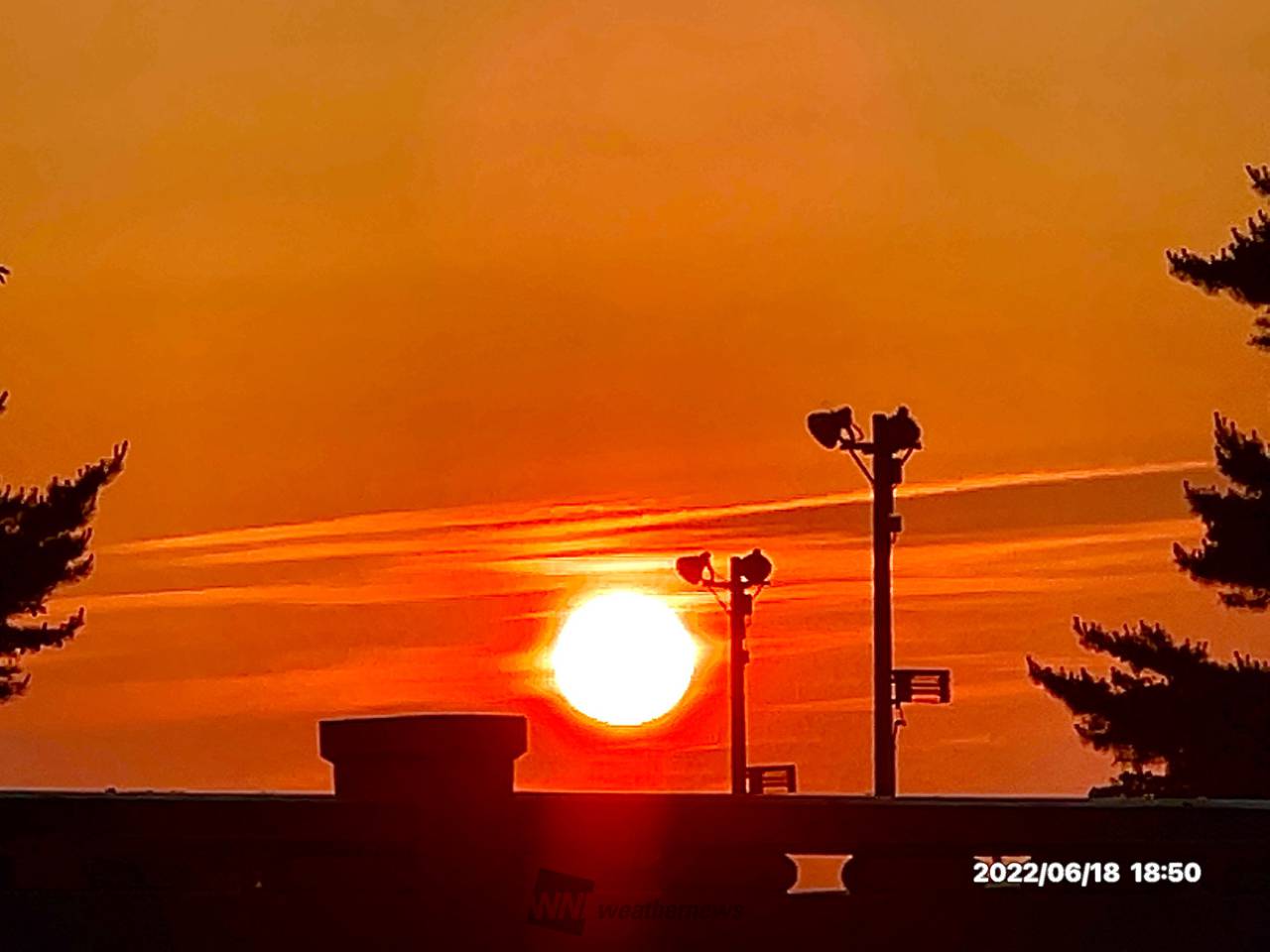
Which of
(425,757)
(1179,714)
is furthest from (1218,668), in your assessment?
(425,757)

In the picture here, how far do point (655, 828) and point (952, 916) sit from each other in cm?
105

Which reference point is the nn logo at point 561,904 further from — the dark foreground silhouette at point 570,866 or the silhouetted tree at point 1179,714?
the silhouetted tree at point 1179,714

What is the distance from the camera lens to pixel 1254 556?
3328 centimetres

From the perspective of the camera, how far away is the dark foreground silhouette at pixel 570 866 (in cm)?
858

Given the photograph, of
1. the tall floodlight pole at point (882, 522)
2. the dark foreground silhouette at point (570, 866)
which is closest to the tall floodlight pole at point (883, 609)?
the tall floodlight pole at point (882, 522)

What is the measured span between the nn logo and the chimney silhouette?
0.38 meters

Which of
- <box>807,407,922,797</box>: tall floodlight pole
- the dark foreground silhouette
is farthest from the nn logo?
<box>807,407,922,797</box>: tall floodlight pole

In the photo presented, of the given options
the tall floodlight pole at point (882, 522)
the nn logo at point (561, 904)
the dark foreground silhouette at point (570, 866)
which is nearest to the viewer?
the dark foreground silhouette at point (570, 866)

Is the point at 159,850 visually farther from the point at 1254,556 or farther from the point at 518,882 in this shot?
the point at 1254,556

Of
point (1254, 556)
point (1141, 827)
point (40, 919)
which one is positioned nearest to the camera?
point (40, 919)

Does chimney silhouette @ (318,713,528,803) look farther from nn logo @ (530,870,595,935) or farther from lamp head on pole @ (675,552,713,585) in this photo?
Answer: lamp head on pole @ (675,552,713,585)

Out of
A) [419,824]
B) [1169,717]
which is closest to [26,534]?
[1169,717]

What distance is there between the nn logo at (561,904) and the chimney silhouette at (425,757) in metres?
0.38

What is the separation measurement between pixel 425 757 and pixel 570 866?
0.66 m
